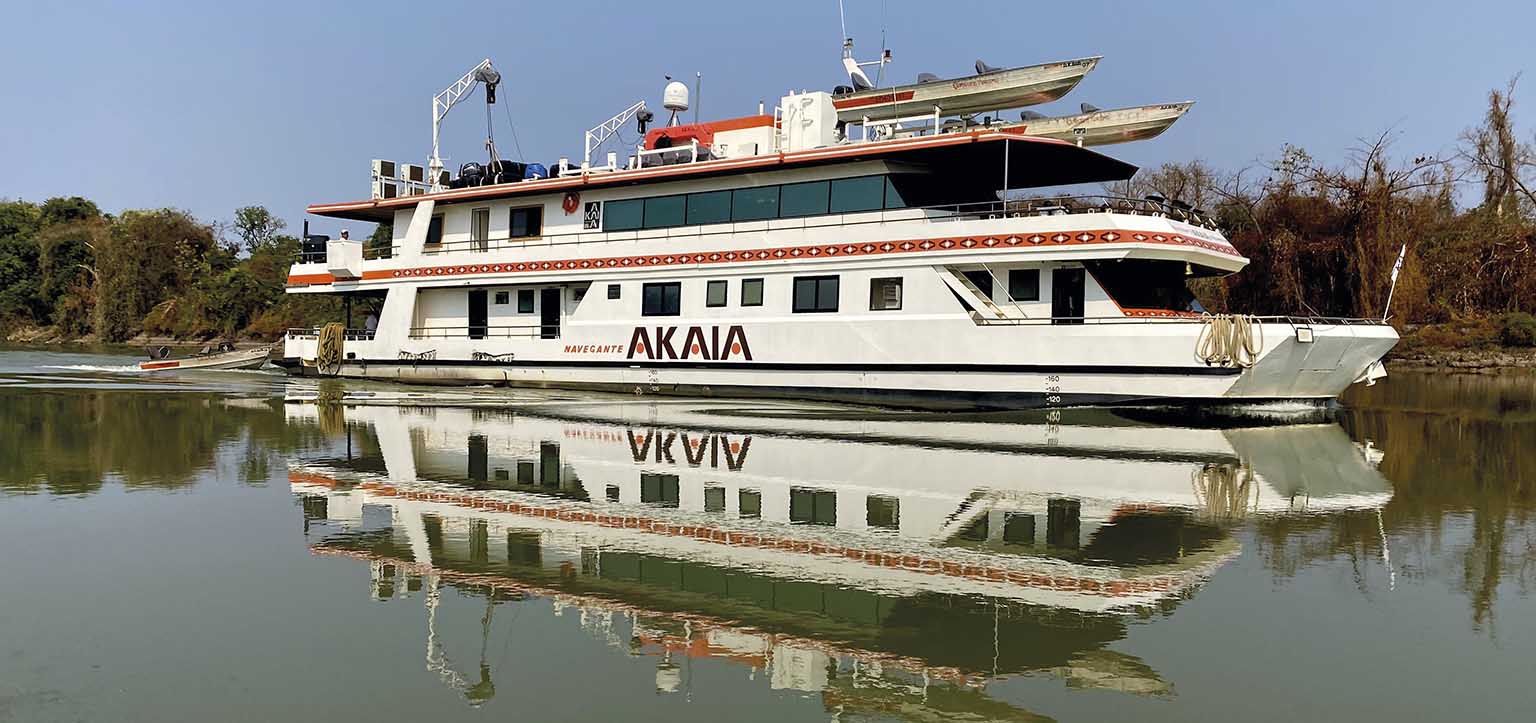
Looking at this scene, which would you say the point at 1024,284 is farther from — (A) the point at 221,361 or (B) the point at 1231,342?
(A) the point at 221,361

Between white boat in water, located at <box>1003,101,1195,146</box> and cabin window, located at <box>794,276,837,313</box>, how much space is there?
14.3ft

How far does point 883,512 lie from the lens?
29.7ft

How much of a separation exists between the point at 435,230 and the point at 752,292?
902 cm

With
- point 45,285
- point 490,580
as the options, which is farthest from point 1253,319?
point 45,285

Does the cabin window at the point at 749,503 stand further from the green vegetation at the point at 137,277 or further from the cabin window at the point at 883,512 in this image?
the green vegetation at the point at 137,277

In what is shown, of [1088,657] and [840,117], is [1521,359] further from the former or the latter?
[1088,657]

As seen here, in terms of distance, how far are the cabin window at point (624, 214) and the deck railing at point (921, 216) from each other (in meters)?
0.15

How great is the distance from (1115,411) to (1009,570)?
11047mm

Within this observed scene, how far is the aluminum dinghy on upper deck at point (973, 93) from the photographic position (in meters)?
20.3

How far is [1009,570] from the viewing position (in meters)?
7.04

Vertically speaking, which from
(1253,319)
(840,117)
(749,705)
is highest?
(840,117)

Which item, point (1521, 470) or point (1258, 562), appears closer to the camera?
point (1258, 562)

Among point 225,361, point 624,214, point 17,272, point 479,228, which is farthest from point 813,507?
point 17,272

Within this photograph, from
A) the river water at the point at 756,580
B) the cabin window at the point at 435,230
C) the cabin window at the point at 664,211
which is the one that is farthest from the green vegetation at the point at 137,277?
the river water at the point at 756,580
